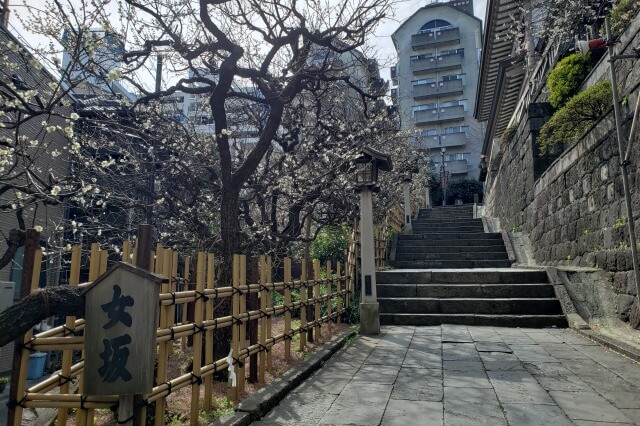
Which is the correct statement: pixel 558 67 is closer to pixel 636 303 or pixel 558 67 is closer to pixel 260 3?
pixel 636 303

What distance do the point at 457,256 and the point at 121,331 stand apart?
10768 mm

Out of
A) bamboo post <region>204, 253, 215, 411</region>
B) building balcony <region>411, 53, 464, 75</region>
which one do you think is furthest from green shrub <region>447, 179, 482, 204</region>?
bamboo post <region>204, 253, 215, 411</region>

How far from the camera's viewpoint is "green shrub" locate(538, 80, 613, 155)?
22.3ft

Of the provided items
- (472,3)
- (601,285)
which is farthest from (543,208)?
(472,3)

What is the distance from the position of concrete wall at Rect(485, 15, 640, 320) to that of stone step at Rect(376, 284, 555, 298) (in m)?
0.87

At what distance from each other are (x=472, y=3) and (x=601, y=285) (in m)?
48.5

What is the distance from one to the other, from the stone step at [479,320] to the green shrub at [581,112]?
125 inches

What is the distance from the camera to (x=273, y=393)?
393 centimetres

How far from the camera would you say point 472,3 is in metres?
47.0

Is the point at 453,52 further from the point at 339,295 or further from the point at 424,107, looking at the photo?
the point at 339,295

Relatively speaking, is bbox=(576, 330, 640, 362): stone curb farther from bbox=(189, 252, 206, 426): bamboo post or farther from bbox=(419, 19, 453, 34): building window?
bbox=(419, 19, 453, 34): building window

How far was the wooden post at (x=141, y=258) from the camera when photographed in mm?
2602

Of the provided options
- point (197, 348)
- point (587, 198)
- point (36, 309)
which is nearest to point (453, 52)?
point (587, 198)

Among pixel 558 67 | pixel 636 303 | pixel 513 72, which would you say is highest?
pixel 513 72
